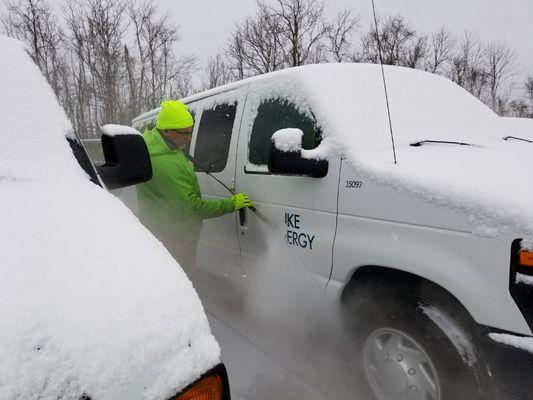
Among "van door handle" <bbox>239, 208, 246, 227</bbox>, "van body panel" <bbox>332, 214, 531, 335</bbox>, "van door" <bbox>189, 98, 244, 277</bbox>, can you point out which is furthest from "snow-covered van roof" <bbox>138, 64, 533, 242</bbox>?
"van door handle" <bbox>239, 208, 246, 227</bbox>

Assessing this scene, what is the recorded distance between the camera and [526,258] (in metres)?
1.59

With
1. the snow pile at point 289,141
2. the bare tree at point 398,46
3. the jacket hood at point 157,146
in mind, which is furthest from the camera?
the bare tree at point 398,46

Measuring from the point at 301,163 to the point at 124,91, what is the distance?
1023 inches

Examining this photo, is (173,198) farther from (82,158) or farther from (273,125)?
(82,158)

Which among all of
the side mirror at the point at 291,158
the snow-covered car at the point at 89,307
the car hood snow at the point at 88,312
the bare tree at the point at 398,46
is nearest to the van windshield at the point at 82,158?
the snow-covered car at the point at 89,307

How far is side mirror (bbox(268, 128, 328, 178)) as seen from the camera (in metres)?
2.30

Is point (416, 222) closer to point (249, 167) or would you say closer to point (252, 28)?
point (249, 167)

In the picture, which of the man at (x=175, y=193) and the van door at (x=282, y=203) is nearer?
the van door at (x=282, y=203)

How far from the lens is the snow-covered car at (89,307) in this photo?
936 millimetres

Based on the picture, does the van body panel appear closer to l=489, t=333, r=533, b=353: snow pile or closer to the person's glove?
l=489, t=333, r=533, b=353: snow pile

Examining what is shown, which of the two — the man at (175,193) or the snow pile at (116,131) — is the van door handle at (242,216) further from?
the snow pile at (116,131)

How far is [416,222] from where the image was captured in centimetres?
197

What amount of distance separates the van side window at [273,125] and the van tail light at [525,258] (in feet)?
4.33

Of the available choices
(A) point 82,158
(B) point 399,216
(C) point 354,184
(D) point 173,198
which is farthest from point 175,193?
(B) point 399,216
